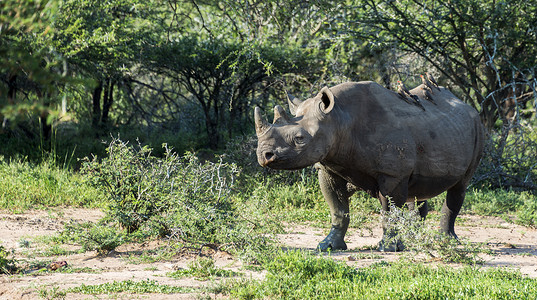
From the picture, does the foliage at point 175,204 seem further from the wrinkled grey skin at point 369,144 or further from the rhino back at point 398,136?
the rhino back at point 398,136

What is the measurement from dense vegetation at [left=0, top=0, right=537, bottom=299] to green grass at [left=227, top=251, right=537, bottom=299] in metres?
0.05

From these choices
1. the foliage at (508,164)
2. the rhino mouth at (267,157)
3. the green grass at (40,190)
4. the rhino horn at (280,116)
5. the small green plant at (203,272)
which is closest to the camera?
the small green plant at (203,272)

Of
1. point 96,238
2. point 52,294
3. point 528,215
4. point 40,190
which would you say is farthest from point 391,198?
point 40,190

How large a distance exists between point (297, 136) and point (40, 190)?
5158mm

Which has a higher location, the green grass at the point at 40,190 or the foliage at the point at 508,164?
the foliage at the point at 508,164

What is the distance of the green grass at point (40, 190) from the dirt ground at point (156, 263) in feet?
1.02

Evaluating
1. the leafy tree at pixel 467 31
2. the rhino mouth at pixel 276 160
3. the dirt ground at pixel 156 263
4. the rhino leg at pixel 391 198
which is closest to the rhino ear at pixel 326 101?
the rhino mouth at pixel 276 160

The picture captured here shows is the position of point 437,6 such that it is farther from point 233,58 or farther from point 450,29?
point 233,58

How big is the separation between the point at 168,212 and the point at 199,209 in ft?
1.48

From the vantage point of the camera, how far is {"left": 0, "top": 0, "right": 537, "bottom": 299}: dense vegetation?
6336 mm

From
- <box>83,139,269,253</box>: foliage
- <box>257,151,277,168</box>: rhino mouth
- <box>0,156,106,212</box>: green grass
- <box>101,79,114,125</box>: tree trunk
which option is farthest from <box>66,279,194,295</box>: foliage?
<box>101,79,114,125</box>: tree trunk

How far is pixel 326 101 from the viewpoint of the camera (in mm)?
5941

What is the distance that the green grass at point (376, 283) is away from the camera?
445cm

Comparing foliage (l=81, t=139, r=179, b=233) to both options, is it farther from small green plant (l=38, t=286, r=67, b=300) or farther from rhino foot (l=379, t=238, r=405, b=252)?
rhino foot (l=379, t=238, r=405, b=252)
